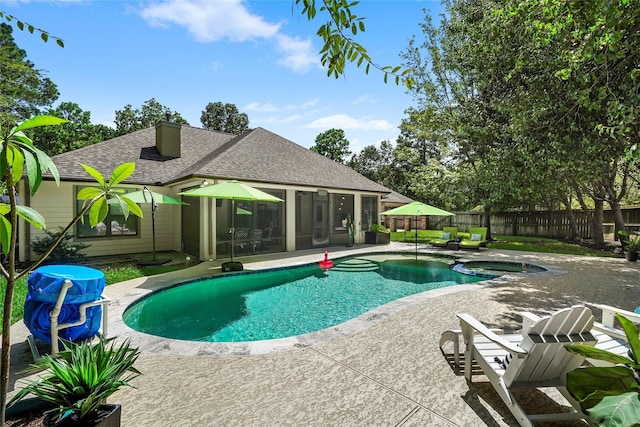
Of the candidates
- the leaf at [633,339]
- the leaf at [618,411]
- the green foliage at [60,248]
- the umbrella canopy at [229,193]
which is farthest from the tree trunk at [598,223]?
the green foliage at [60,248]

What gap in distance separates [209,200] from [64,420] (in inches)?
396

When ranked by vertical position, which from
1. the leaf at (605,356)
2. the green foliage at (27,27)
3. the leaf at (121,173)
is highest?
the green foliage at (27,27)

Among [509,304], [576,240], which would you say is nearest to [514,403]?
[509,304]

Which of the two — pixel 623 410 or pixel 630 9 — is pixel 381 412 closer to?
pixel 623 410

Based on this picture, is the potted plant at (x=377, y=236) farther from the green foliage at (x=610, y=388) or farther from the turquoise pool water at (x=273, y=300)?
the green foliage at (x=610, y=388)

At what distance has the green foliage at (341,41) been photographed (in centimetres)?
178

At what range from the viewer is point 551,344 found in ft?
8.93

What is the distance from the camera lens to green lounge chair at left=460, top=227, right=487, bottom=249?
15362 mm

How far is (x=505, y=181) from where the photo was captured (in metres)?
9.73

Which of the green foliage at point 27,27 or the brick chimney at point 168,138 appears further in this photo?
the brick chimney at point 168,138

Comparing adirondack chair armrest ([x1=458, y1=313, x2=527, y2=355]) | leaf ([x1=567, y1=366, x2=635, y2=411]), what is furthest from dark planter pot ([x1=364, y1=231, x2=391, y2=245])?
leaf ([x1=567, y1=366, x2=635, y2=411])

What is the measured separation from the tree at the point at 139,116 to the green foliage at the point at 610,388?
1605 inches

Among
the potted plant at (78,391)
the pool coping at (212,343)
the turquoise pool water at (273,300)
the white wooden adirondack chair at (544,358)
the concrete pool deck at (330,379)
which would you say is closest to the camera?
the potted plant at (78,391)

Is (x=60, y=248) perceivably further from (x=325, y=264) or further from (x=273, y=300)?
(x=325, y=264)
